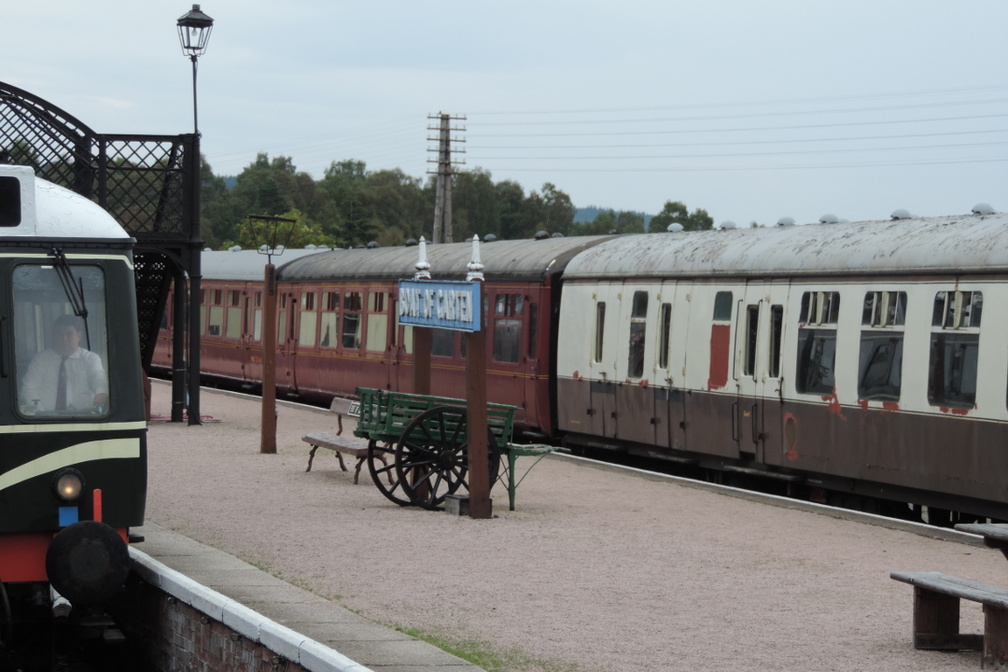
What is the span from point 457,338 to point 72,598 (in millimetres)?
15273

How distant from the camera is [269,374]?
19641mm

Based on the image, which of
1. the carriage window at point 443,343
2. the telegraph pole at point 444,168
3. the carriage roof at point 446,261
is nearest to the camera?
the carriage roof at point 446,261

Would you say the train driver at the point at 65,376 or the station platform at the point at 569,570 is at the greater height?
the train driver at the point at 65,376

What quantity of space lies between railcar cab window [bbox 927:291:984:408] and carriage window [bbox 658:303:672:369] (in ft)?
15.5

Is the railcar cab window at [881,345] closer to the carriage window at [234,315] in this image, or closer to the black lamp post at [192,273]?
the black lamp post at [192,273]

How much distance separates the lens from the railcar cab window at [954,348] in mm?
13031

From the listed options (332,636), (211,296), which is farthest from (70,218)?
(211,296)

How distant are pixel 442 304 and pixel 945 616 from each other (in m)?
6.85

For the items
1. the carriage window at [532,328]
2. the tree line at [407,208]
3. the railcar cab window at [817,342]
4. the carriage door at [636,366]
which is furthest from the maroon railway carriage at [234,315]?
the tree line at [407,208]

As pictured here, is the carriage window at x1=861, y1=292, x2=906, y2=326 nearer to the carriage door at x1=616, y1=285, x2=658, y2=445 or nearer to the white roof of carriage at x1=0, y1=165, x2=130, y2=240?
the carriage door at x1=616, y1=285, x2=658, y2=445

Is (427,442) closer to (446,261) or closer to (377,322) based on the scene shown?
(446,261)

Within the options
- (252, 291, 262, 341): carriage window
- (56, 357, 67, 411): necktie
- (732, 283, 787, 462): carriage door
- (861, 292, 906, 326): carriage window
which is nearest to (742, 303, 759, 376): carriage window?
(732, 283, 787, 462): carriage door

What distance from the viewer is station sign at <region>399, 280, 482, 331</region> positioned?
13.5 metres

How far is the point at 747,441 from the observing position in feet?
53.4
